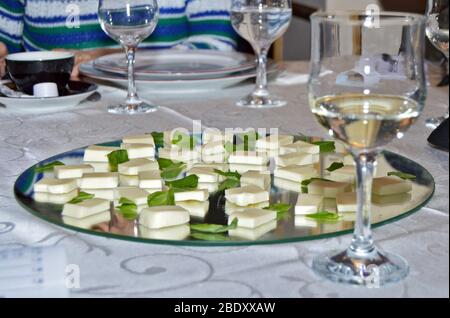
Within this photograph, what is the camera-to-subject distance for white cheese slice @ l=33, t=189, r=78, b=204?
730 millimetres

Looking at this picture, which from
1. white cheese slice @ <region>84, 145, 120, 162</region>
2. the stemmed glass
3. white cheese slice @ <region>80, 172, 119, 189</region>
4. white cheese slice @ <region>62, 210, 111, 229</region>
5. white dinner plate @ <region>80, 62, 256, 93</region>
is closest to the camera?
white cheese slice @ <region>62, 210, 111, 229</region>

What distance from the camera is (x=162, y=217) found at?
0.64m

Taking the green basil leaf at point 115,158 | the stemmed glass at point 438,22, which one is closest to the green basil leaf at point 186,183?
the green basil leaf at point 115,158

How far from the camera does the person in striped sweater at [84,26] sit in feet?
6.63

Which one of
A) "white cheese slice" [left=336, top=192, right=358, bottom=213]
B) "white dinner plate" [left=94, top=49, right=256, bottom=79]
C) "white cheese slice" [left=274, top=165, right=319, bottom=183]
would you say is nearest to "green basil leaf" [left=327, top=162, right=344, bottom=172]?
"white cheese slice" [left=274, top=165, right=319, bottom=183]

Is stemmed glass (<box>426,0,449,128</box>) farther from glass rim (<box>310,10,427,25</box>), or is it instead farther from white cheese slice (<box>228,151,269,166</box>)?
glass rim (<box>310,10,427,25</box>)

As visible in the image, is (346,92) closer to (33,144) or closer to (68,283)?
(68,283)

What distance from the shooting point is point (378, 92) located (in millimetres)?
581

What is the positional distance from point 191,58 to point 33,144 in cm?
58

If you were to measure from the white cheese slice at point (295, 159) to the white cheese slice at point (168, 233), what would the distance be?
216mm

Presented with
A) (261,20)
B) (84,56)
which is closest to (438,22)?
(261,20)

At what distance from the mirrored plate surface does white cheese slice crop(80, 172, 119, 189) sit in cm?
5

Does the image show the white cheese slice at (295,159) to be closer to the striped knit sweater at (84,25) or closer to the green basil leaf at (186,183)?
the green basil leaf at (186,183)

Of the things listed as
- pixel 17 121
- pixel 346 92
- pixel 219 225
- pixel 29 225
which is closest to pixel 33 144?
pixel 17 121
